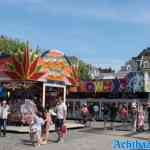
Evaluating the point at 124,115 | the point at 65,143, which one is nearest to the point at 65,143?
the point at 65,143

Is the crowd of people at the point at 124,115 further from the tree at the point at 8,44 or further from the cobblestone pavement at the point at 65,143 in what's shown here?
the tree at the point at 8,44

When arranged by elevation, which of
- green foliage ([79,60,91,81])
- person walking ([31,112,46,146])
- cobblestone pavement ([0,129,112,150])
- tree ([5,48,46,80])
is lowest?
cobblestone pavement ([0,129,112,150])

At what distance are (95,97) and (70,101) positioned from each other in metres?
2.66

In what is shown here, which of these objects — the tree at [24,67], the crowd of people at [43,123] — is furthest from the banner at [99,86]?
the crowd of people at [43,123]

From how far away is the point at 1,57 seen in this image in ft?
84.5

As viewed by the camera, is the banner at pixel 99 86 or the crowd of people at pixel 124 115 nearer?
the crowd of people at pixel 124 115

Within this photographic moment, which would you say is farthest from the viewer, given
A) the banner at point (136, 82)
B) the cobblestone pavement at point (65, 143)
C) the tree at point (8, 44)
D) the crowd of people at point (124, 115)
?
the tree at point (8, 44)

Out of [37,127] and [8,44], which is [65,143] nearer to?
[37,127]

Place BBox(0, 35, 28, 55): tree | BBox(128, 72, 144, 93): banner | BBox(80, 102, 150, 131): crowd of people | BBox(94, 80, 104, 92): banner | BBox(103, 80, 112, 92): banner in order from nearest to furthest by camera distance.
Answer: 1. BBox(80, 102, 150, 131): crowd of people
2. BBox(128, 72, 144, 93): banner
3. BBox(103, 80, 112, 92): banner
4. BBox(94, 80, 104, 92): banner
5. BBox(0, 35, 28, 55): tree

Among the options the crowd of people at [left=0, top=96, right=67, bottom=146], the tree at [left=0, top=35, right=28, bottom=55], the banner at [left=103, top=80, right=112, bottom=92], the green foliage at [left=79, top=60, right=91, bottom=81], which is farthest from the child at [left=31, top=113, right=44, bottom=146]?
the green foliage at [left=79, top=60, right=91, bottom=81]

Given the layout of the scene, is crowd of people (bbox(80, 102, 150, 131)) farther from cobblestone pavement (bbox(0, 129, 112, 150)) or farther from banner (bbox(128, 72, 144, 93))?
cobblestone pavement (bbox(0, 129, 112, 150))

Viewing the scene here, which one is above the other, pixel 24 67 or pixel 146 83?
pixel 146 83

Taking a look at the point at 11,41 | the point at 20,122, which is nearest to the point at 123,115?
the point at 20,122

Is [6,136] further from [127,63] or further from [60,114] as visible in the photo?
[127,63]
